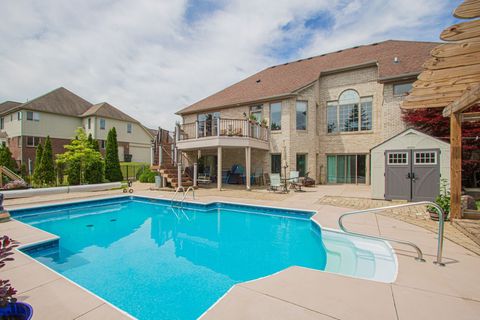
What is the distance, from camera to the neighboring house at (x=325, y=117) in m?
14.4

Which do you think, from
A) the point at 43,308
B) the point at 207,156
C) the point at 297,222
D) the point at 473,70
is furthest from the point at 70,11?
the point at 207,156

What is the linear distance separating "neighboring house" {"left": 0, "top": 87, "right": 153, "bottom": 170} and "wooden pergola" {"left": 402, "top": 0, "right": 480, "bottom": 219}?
3009 cm

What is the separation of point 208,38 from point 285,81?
24.0 ft

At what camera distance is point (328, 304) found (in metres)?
2.70

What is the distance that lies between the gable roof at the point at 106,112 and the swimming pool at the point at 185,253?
21163 millimetres

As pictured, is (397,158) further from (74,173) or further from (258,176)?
(74,173)

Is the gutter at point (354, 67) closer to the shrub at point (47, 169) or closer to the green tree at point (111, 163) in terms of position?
the green tree at point (111, 163)

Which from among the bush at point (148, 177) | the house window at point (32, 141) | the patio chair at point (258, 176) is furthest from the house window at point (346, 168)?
the house window at point (32, 141)

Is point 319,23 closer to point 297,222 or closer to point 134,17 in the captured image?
point 134,17

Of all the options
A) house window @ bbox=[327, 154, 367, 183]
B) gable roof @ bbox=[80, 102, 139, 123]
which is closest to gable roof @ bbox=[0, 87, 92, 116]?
gable roof @ bbox=[80, 102, 139, 123]

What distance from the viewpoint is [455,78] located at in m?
4.88

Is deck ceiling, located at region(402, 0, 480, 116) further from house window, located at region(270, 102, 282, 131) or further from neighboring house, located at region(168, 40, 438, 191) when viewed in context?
house window, located at region(270, 102, 282, 131)

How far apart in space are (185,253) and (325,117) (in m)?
14.9

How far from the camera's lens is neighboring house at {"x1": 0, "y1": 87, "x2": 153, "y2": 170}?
23.4m
